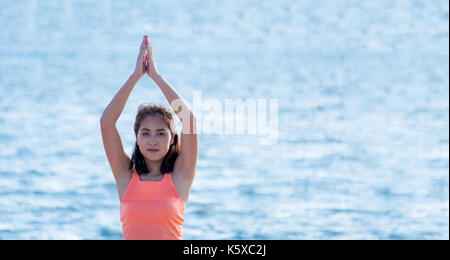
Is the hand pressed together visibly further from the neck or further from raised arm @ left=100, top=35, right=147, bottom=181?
the neck

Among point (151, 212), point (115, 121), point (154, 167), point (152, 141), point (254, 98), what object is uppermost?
point (254, 98)

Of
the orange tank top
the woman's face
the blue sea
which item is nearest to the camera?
the orange tank top

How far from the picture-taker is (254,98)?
76.7 ft

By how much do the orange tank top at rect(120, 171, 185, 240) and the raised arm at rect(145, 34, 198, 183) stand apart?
159mm

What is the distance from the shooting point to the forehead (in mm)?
3539

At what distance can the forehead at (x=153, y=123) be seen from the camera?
11.6ft

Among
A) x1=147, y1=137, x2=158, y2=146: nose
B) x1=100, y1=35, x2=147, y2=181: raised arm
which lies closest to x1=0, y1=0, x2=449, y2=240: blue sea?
x1=100, y1=35, x2=147, y2=181: raised arm

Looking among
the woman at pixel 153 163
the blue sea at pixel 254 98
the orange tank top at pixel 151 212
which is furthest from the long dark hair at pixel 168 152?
the blue sea at pixel 254 98

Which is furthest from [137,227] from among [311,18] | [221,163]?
[311,18]

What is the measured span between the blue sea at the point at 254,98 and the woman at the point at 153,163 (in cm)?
865

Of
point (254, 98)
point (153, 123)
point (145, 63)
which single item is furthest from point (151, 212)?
point (254, 98)

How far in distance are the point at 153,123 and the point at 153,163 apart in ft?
0.60

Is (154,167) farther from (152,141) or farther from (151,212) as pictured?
(151,212)
